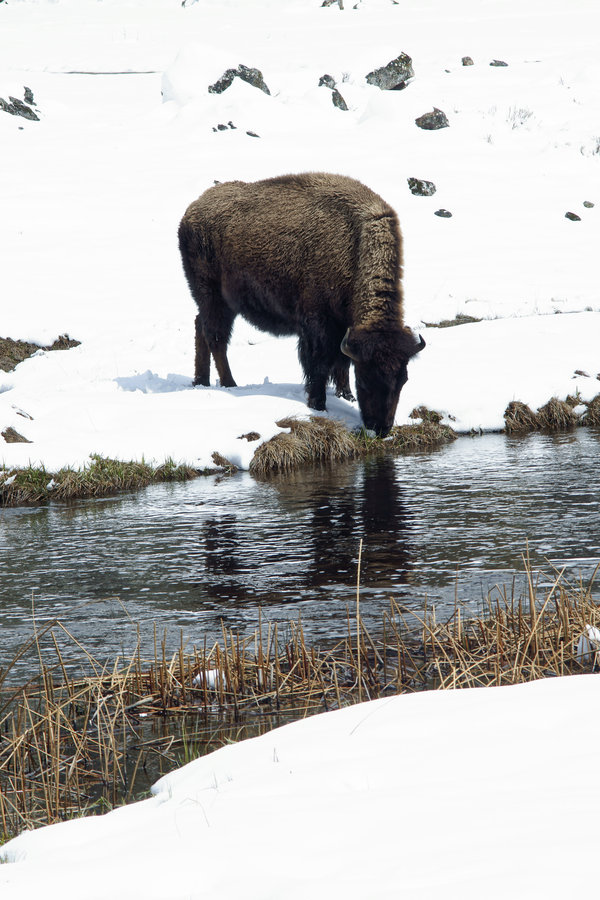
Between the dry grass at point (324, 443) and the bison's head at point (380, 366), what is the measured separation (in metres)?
0.26

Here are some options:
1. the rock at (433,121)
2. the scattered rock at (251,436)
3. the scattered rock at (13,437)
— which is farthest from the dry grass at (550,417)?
the rock at (433,121)

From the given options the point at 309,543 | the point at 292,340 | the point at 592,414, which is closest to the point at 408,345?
the point at 592,414

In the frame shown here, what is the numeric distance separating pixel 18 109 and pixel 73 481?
76.3ft

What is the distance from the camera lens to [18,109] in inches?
1158

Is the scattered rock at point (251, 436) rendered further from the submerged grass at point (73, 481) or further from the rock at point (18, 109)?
the rock at point (18, 109)

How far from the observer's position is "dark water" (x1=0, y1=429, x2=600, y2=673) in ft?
17.9

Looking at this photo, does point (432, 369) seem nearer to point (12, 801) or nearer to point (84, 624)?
point (84, 624)

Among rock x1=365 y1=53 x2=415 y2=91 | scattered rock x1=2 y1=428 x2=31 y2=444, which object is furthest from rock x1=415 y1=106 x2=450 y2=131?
scattered rock x1=2 y1=428 x2=31 y2=444

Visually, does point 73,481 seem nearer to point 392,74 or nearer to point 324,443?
point 324,443

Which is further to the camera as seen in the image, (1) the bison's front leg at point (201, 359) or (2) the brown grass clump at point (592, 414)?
(1) the bison's front leg at point (201, 359)

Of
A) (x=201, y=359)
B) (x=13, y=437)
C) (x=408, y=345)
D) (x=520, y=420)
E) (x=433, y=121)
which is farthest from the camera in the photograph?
(x=433, y=121)

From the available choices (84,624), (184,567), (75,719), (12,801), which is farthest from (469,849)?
(184,567)

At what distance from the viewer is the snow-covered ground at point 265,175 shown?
40.9ft

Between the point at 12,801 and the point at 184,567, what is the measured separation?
10.6 ft
